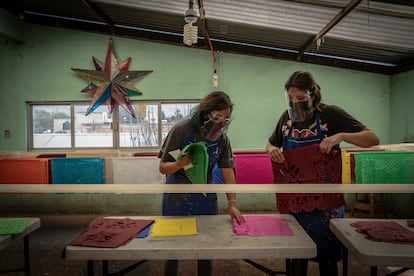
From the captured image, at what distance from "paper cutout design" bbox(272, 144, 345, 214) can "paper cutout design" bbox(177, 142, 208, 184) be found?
503 millimetres

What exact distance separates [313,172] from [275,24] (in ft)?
8.81

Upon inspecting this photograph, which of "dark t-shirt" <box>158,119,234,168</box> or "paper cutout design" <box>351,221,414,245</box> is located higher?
"dark t-shirt" <box>158,119,234,168</box>

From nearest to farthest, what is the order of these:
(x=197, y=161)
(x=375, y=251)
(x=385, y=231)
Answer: (x=375, y=251)
(x=385, y=231)
(x=197, y=161)

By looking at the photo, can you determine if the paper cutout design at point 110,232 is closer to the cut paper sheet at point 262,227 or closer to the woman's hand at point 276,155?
the cut paper sheet at point 262,227

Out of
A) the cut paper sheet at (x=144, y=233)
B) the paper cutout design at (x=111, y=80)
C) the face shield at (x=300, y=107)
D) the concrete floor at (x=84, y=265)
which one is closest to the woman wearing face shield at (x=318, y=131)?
the face shield at (x=300, y=107)

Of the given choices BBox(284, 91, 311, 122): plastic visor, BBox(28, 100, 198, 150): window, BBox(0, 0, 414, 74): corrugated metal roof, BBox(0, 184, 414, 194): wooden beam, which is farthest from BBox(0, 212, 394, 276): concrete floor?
BBox(0, 0, 414, 74): corrugated metal roof

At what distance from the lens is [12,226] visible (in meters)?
1.76

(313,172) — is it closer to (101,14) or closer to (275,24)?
(275,24)

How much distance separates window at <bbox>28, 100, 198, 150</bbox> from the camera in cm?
542

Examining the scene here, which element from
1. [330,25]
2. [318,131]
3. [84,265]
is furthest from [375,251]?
[330,25]

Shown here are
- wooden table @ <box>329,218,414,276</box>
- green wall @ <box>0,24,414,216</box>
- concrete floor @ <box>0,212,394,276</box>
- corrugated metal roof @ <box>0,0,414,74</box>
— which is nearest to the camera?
wooden table @ <box>329,218,414,276</box>

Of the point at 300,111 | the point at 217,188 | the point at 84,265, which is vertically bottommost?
the point at 84,265

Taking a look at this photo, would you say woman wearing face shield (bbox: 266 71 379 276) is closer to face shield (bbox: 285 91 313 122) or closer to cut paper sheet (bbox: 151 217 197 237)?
face shield (bbox: 285 91 313 122)

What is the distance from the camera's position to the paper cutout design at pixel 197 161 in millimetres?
1553
